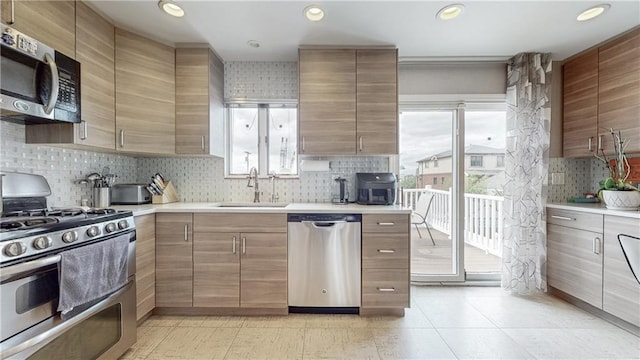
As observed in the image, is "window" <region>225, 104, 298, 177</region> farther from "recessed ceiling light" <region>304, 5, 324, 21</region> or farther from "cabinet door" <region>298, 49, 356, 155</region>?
"recessed ceiling light" <region>304, 5, 324, 21</region>

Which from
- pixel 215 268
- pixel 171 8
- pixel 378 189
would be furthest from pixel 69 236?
pixel 378 189

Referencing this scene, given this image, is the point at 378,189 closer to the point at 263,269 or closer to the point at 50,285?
the point at 263,269

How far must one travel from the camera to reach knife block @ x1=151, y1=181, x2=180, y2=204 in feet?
8.86

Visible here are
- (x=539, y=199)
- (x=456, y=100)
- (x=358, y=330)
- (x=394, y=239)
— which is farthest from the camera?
(x=456, y=100)

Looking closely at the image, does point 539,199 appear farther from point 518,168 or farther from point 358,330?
point 358,330

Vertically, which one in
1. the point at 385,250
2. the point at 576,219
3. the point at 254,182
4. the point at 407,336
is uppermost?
the point at 254,182

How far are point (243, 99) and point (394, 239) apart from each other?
6.60 feet

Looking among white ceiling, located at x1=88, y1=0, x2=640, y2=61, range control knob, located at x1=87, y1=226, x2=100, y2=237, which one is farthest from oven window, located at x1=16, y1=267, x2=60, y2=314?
white ceiling, located at x1=88, y1=0, x2=640, y2=61

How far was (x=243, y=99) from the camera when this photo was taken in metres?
2.95

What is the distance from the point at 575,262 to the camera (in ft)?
8.21

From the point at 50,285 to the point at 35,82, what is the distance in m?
1.12

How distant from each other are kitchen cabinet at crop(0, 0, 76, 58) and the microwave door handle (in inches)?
6.1

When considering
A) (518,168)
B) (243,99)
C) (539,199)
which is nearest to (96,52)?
(243,99)

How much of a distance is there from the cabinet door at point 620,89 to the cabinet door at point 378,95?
182 cm
